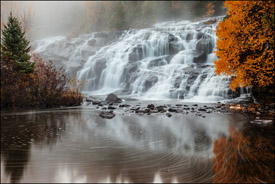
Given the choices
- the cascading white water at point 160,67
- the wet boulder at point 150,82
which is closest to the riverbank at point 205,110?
the cascading white water at point 160,67

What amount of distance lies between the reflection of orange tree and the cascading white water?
1232 centimetres

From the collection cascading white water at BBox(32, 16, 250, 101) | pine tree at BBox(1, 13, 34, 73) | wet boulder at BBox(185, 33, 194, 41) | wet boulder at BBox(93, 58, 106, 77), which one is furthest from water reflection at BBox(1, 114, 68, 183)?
wet boulder at BBox(185, 33, 194, 41)

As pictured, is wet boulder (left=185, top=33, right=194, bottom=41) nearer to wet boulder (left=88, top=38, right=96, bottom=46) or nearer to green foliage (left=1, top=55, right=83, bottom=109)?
wet boulder (left=88, top=38, right=96, bottom=46)

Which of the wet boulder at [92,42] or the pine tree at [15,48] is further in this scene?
the wet boulder at [92,42]

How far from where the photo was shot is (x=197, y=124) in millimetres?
8883

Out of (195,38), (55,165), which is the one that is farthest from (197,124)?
(195,38)

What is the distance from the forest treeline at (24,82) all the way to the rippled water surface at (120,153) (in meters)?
6.20

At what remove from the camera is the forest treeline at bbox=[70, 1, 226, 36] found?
52469mm

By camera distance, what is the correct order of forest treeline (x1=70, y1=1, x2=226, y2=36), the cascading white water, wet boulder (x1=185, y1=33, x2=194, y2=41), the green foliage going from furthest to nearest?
1. forest treeline (x1=70, y1=1, x2=226, y2=36)
2. wet boulder (x1=185, y1=33, x2=194, y2=41)
3. the cascading white water
4. the green foliage

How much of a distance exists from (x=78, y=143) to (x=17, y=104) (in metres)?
9.57

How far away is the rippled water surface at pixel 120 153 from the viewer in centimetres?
380

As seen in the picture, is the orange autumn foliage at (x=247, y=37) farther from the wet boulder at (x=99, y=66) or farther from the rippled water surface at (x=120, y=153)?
the wet boulder at (x=99, y=66)

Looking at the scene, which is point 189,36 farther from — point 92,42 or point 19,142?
point 19,142

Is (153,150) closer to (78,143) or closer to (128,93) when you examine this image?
(78,143)
